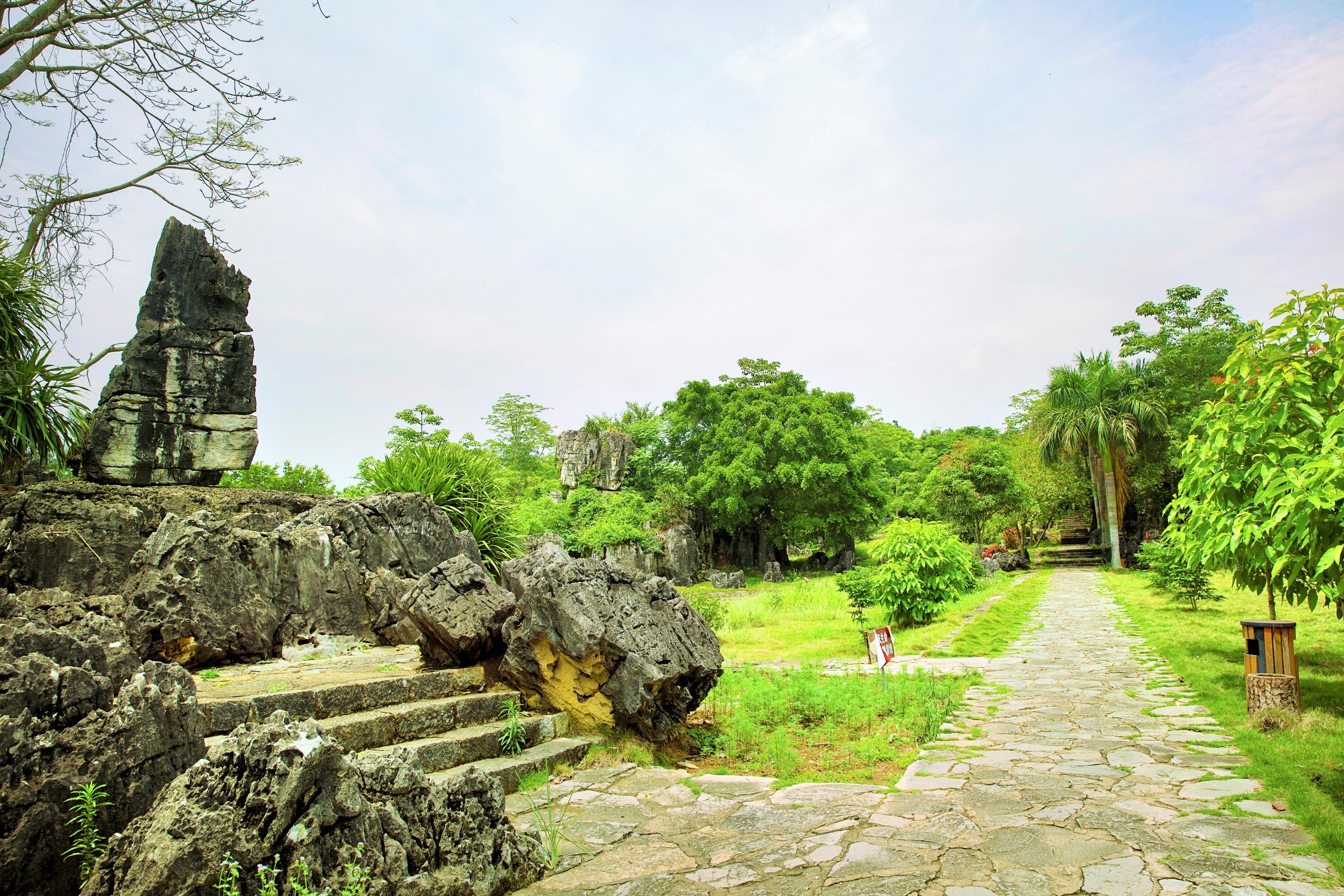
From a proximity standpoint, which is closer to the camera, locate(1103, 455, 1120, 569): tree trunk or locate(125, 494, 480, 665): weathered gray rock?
locate(125, 494, 480, 665): weathered gray rock

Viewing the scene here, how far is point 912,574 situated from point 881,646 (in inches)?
145

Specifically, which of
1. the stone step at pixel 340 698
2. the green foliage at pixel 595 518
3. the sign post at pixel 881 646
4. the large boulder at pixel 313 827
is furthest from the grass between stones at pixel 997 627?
the green foliage at pixel 595 518

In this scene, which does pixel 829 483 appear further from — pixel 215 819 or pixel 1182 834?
pixel 215 819

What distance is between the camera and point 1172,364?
A: 82.7 feet

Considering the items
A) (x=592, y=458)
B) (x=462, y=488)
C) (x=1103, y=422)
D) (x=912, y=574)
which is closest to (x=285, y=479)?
(x=462, y=488)

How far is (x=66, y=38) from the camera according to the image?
8.02m

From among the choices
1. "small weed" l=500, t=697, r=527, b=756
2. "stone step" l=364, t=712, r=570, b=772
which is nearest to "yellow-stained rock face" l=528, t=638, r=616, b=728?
"stone step" l=364, t=712, r=570, b=772

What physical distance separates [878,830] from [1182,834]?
138 centimetres

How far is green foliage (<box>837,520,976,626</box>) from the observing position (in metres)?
11.5

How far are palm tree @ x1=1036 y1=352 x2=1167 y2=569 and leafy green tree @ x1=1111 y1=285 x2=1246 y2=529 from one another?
0.56 m

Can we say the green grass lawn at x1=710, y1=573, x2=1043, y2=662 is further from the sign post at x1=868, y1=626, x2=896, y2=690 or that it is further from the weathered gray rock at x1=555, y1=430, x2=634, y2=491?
the weathered gray rock at x1=555, y1=430, x2=634, y2=491

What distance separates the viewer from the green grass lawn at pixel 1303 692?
3600 millimetres

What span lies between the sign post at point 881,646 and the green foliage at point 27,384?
8494 millimetres

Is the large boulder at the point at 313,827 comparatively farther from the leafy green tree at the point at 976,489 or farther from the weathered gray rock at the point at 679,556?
the leafy green tree at the point at 976,489
